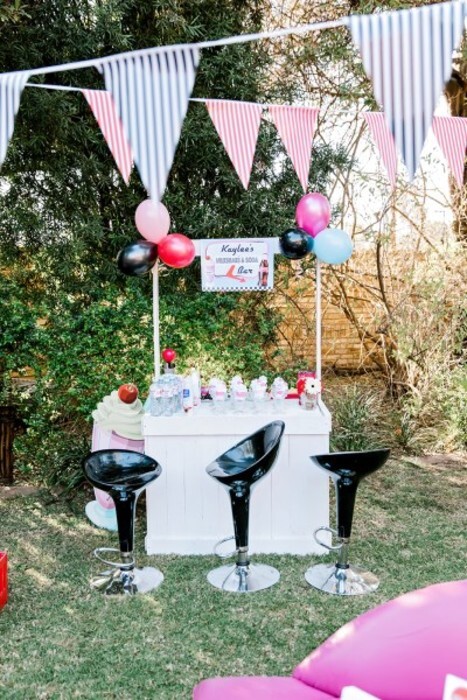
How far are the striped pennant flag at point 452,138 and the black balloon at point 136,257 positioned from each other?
1.94 m

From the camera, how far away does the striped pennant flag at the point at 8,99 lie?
2.67 meters

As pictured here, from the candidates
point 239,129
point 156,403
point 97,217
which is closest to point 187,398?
point 156,403

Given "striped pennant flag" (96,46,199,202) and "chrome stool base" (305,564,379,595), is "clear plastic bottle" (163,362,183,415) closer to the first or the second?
"chrome stool base" (305,564,379,595)

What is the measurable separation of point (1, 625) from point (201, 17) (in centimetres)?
514

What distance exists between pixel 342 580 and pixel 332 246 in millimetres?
2099

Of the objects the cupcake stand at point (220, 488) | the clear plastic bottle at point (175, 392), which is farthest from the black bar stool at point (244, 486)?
the clear plastic bottle at point (175, 392)

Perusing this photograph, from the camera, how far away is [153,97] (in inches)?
102

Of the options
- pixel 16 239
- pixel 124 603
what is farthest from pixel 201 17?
pixel 124 603

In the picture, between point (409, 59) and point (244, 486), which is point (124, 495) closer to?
point (244, 486)

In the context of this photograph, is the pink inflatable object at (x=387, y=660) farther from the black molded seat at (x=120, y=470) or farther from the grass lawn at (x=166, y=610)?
the black molded seat at (x=120, y=470)

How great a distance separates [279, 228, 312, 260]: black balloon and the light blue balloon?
8 cm

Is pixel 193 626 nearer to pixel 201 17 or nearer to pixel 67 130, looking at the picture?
pixel 67 130

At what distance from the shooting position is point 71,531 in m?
4.39

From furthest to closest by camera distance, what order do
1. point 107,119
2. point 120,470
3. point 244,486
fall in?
1. point 120,470
2. point 244,486
3. point 107,119
